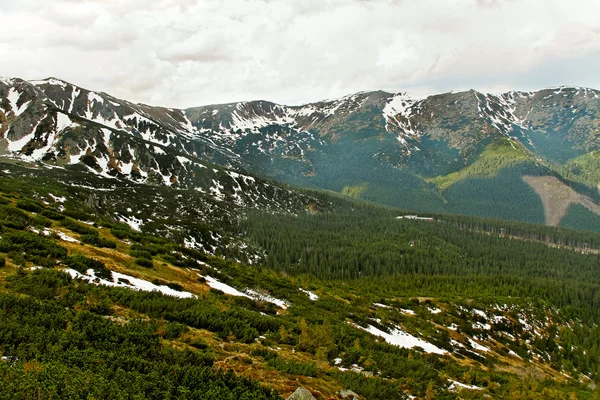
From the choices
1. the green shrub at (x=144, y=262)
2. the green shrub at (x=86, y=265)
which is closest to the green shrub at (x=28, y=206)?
the green shrub at (x=144, y=262)

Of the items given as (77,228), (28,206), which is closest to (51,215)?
(28,206)

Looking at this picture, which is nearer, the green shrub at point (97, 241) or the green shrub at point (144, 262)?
the green shrub at point (144, 262)

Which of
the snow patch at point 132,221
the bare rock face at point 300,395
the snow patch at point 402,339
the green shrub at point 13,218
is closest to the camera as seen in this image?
the bare rock face at point 300,395

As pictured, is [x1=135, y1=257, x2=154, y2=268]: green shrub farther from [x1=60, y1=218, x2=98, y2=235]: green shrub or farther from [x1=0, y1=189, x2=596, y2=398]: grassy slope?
[x1=60, y1=218, x2=98, y2=235]: green shrub

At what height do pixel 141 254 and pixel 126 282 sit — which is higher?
pixel 126 282

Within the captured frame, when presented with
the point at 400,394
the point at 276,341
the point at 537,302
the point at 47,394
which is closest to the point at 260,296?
the point at 276,341

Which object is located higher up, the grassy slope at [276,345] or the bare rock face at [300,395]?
the bare rock face at [300,395]

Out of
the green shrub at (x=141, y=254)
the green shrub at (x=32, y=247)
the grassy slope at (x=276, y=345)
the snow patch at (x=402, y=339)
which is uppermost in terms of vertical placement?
the green shrub at (x=32, y=247)

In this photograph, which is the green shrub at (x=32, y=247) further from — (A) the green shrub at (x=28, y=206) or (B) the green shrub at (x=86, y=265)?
(A) the green shrub at (x=28, y=206)

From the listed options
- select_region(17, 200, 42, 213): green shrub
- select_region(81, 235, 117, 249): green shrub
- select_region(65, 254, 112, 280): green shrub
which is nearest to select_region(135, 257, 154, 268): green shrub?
select_region(81, 235, 117, 249): green shrub

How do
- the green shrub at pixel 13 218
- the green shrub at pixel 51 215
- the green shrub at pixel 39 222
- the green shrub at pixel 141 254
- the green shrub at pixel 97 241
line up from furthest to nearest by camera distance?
the green shrub at pixel 51 215 < the green shrub at pixel 141 254 < the green shrub at pixel 97 241 < the green shrub at pixel 39 222 < the green shrub at pixel 13 218

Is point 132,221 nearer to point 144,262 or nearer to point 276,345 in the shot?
point 144,262

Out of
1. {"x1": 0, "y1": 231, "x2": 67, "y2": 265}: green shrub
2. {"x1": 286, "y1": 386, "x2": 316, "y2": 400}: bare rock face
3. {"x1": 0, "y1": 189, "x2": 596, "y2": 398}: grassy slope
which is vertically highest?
{"x1": 0, "y1": 231, "x2": 67, "y2": 265}: green shrub

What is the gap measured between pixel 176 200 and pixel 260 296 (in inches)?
6921
